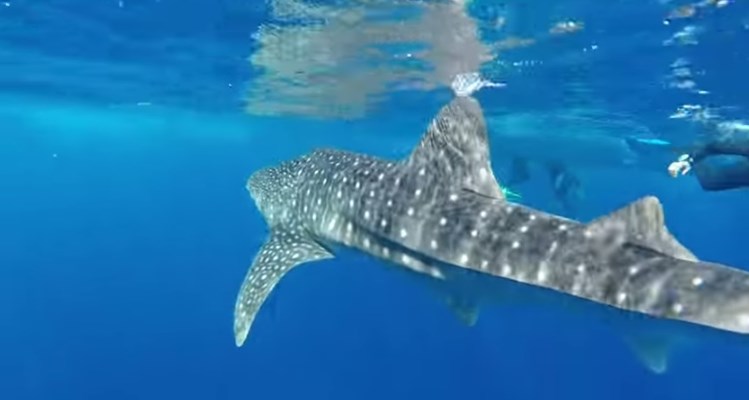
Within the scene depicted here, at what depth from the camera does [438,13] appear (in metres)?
13.2

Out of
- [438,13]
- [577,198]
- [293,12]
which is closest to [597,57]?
[438,13]

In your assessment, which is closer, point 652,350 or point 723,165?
point 652,350

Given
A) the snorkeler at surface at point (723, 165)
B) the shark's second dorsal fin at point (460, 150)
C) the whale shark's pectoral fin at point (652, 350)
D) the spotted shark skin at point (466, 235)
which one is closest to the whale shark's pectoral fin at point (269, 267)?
the spotted shark skin at point (466, 235)

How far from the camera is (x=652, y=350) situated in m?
4.71

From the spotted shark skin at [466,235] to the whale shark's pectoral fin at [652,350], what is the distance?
479 millimetres

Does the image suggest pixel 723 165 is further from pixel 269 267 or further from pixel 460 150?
pixel 269 267

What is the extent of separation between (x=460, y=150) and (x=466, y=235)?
1.07 metres

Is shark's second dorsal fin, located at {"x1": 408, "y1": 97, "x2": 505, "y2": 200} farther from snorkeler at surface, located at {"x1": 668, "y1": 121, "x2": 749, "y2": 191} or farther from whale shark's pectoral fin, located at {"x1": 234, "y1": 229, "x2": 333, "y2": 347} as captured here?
snorkeler at surface, located at {"x1": 668, "y1": 121, "x2": 749, "y2": 191}

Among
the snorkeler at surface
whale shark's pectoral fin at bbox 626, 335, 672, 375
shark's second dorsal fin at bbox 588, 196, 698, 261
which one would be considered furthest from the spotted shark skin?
the snorkeler at surface

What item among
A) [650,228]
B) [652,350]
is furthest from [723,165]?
[650,228]

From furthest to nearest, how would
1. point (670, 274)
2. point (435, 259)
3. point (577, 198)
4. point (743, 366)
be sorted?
point (743, 366)
point (577, 198)
point (435, 259)
point (670, 274)

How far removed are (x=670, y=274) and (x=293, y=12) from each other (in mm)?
10887

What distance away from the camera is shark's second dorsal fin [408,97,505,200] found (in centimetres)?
626

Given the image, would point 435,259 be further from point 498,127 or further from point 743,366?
point 743,366
